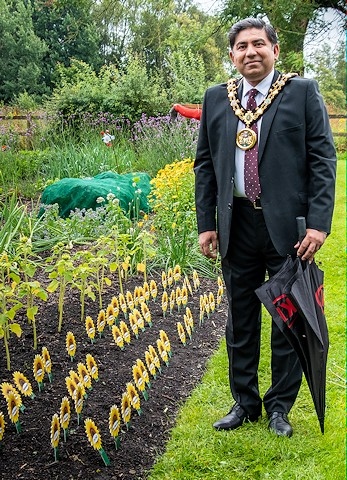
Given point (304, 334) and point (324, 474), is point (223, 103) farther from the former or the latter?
point (324, 474)

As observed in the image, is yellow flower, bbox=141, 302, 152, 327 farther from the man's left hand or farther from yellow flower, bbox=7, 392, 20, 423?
the man's left hand

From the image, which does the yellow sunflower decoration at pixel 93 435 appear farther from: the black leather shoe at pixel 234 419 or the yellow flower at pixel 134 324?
the yellow flower at pixel 134 324

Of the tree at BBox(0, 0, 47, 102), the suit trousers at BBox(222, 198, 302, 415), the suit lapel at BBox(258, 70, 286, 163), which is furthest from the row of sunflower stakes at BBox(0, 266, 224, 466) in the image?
the tree at BBox(0, 0, 47, 102)

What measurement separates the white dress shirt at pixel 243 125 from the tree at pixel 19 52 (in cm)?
2892

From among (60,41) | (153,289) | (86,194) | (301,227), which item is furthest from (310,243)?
(60,41)

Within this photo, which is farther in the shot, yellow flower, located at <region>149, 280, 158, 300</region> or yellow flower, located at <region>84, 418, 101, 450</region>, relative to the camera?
yellow flower, located at <region>149, 280, 158, 300</region>

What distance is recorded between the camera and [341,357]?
372 centimetres

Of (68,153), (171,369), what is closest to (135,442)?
(171,369)

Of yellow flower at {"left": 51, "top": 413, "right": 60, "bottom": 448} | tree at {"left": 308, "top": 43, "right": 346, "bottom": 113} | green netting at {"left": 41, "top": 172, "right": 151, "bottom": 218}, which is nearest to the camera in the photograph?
yellow flower at {"left": 51, "top": 413, "right": 60, "bottom": 448}

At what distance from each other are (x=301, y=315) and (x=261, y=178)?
584mm

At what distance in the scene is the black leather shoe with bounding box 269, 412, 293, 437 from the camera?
9.20 ft

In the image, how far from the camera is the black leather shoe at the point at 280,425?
2.80 m

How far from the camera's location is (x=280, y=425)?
111 inches

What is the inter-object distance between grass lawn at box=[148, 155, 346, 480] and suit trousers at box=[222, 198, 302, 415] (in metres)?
0.17
